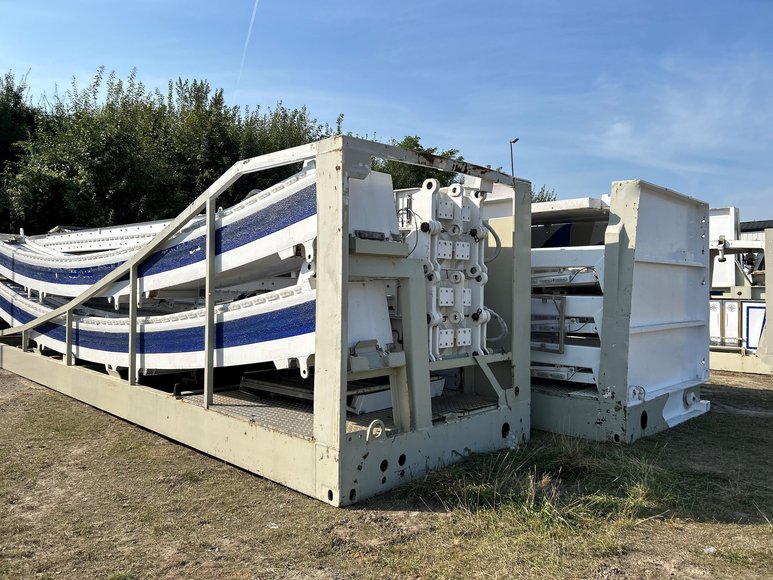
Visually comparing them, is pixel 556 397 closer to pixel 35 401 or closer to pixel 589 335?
pixel 589 335

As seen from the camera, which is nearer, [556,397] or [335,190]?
[335,190]

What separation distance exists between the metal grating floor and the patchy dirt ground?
37cm

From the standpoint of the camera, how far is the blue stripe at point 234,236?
145 inches

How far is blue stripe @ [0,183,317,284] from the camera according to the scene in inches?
A: 145

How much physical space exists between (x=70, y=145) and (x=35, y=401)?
7697 mm

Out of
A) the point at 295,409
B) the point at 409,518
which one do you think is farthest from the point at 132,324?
the point at 409,518

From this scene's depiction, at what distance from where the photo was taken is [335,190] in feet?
11.0

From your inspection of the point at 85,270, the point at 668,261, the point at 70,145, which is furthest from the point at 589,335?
the point at 70,145

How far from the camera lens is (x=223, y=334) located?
4.21m

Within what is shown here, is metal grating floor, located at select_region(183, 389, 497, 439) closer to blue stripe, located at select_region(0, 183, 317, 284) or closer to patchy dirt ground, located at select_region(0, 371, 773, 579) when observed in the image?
patchy dirt ground, located at select_region(0, 371, 773, 579)

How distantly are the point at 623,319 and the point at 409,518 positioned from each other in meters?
2.42

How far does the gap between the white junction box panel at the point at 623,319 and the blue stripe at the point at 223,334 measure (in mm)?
2329

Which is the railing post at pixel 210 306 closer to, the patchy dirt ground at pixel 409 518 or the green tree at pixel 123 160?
the patchy dirt ground at pixel 409 518

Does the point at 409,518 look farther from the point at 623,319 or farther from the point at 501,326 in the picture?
the point at 623,319
